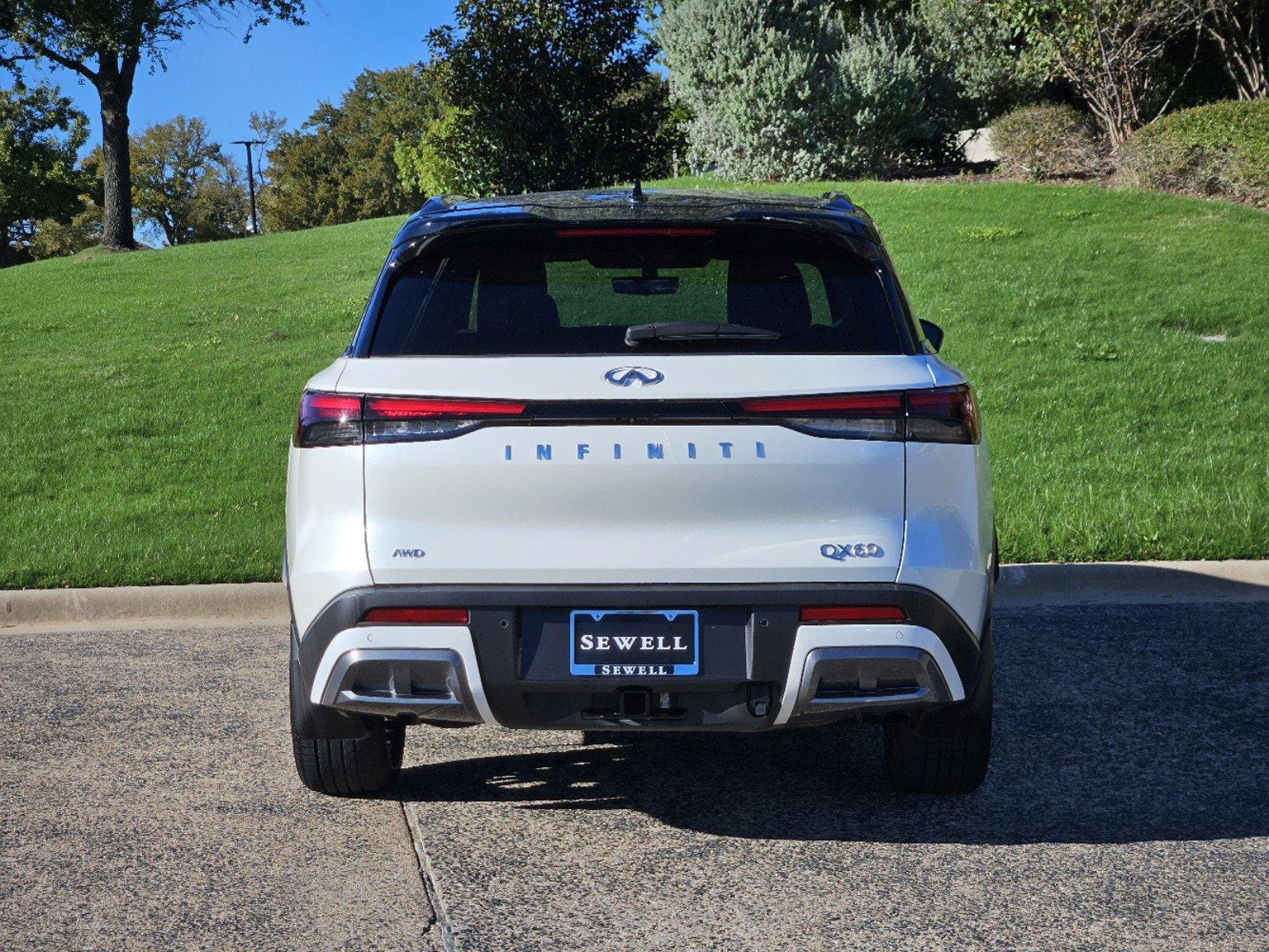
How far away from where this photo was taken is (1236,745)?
5043 millimetres

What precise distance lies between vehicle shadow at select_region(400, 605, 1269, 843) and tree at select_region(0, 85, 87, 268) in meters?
53.3

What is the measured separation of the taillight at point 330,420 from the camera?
375 cm

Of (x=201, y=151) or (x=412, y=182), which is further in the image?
(x=201, y=151)

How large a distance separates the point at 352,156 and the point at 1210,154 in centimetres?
7537

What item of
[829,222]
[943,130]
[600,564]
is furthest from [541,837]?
[943,130]

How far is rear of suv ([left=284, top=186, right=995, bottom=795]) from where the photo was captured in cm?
365

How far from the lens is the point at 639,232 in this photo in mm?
4094

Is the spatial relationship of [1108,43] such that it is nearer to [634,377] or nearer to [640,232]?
[640,232]

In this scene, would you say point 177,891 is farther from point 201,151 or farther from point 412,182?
point 201,151

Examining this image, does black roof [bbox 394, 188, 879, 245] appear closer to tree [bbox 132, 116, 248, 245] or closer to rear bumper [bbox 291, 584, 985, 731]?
rear bumper [bbox 291, 584, 985, 731]

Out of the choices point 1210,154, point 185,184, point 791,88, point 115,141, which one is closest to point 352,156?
point 185,184

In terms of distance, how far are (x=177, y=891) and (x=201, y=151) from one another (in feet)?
330

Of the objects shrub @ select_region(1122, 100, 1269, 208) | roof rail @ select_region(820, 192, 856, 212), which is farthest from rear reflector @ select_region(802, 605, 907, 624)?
shrub @ select_region(1122, 100, 1269, 208)

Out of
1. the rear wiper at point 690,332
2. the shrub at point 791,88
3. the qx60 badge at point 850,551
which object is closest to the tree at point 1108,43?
the shrub at point 791,88
